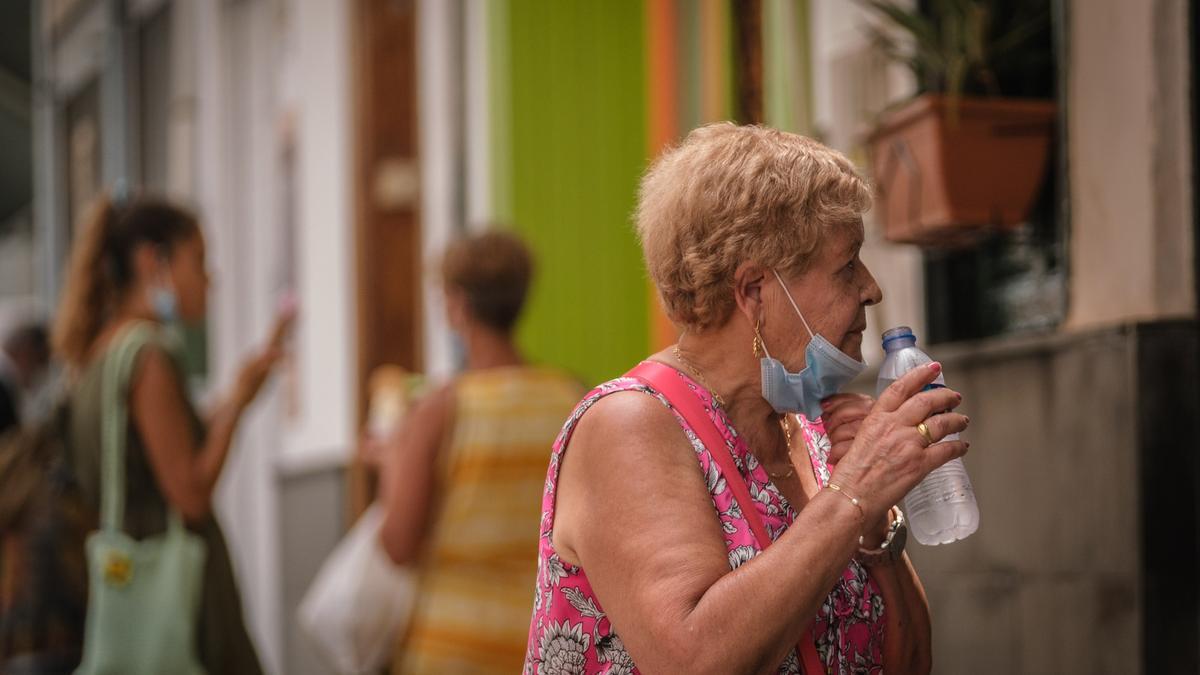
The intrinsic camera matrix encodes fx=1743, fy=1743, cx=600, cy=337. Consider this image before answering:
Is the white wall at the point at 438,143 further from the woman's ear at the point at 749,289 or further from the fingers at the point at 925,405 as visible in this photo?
the fingers at the point at 925,405

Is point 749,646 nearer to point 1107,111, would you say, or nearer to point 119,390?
point 1107,111

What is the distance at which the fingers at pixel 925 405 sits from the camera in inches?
81.9

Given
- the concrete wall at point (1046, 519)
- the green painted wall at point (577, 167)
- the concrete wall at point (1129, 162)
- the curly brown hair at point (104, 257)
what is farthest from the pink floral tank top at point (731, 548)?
the green painted wall at point (577, 167)

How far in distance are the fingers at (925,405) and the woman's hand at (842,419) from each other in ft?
0.75

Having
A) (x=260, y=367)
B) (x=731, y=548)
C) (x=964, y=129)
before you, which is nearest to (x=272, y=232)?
(x=260, y=367)

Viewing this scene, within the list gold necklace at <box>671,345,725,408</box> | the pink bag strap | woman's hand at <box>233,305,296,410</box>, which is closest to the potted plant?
gold necklace at <box>671,345,725,408</box>

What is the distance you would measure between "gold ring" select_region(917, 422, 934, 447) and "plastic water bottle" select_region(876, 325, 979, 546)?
0.33 ft

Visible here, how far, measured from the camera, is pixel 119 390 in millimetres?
4164

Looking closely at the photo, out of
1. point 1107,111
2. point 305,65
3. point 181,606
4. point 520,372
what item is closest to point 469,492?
point 520,372

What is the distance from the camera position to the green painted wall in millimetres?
6418

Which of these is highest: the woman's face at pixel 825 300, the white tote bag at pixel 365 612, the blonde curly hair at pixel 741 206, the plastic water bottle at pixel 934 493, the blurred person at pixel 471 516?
the blonde curly hair at pixel 741 206

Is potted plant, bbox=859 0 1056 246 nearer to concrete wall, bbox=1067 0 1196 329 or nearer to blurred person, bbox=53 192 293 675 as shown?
concrete wall, bbox=1067 0 1196 329

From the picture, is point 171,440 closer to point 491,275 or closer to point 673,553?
point 491,275

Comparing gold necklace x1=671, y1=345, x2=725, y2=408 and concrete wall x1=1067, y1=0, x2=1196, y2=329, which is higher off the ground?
concrete wall x1=1067, y1=0, x2=1196, y2=329
